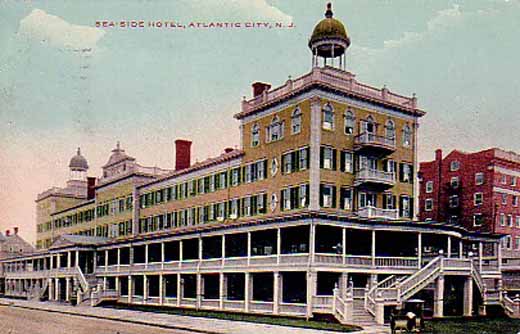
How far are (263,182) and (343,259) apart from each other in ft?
28.6

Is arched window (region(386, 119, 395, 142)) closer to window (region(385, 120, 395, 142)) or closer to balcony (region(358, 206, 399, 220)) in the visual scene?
window (region(385, 120, 395, 142))

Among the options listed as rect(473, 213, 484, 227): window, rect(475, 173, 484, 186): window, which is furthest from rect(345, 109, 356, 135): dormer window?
rect(473, 213, 484, 227): window

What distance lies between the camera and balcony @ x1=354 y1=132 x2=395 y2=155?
3749 centimetres

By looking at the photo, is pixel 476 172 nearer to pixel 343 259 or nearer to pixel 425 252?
pixel 425 252

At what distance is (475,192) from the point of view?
5188cm

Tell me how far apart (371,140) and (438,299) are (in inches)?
378

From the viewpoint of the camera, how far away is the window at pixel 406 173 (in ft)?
133

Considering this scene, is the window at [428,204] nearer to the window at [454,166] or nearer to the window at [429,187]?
the window at [429,187]

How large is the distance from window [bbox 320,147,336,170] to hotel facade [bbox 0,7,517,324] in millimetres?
63

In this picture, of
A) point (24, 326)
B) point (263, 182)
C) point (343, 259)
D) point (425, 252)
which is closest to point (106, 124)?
point (24, 326)

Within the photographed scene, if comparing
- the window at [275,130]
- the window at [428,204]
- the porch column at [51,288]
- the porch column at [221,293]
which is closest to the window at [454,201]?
the window at [428,204]

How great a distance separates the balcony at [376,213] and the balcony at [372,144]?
3.40m

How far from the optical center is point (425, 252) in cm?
4269

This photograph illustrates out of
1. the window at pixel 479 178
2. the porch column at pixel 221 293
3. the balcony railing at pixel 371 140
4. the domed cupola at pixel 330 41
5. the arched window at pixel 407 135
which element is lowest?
the porch column at pixel 221 293
